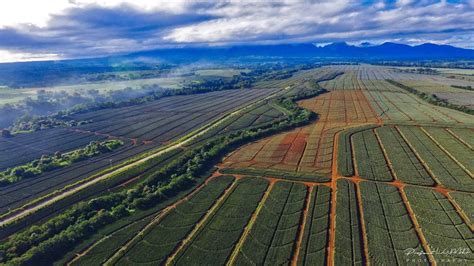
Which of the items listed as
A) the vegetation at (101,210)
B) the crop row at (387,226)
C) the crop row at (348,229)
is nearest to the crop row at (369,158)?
the crop row at (387,226)

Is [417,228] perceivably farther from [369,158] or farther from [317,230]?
[369,158]

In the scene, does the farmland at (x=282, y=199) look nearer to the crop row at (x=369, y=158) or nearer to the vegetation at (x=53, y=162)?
the crop row at (x=369, y=158)

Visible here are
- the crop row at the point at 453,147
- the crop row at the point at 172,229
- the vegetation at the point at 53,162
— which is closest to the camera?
the crop row at the point at 172,229

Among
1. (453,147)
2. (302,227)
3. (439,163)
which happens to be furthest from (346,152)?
(302,227)

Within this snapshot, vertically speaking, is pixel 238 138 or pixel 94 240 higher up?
pixel 238 138

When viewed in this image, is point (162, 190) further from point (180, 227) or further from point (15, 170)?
point (15, 170)

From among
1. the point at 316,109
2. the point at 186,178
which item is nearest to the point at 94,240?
the point at 186,178
